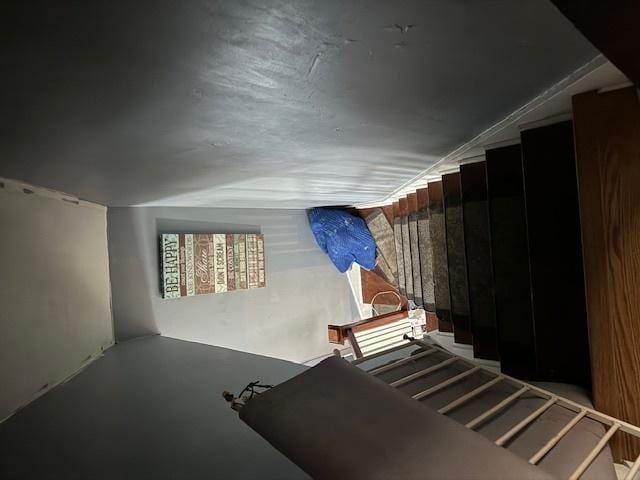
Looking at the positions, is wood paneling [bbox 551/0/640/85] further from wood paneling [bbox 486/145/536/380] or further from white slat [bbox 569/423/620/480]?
wood paneling [bbox 486/145/536/380]

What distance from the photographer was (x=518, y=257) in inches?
58.2

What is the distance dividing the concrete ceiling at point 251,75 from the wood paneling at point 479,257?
0.62 m

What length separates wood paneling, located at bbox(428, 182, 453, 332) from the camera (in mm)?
2188

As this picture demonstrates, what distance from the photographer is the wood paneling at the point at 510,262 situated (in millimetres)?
1456

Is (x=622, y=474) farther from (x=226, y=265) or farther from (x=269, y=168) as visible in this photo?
(x=226, y=265)

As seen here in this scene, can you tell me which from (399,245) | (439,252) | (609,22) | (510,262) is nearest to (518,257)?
(510,262)

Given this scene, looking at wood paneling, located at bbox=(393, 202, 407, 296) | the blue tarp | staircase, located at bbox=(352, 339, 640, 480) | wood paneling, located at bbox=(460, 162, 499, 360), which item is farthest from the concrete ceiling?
the blue tarp

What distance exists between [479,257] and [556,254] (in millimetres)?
499

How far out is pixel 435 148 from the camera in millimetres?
1440

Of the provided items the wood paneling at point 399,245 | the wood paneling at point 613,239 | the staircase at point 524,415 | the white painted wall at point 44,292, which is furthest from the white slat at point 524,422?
the wood paneling at point 399,245

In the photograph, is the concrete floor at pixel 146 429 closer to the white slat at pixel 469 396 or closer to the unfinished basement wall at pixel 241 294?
the white slat at pixel 469 396

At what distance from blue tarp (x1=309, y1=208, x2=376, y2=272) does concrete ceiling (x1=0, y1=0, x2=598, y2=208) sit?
2090mm

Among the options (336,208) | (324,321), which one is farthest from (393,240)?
(324,321)

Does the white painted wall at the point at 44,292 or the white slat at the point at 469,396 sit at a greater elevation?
the white painted wall at the point at 44,292
